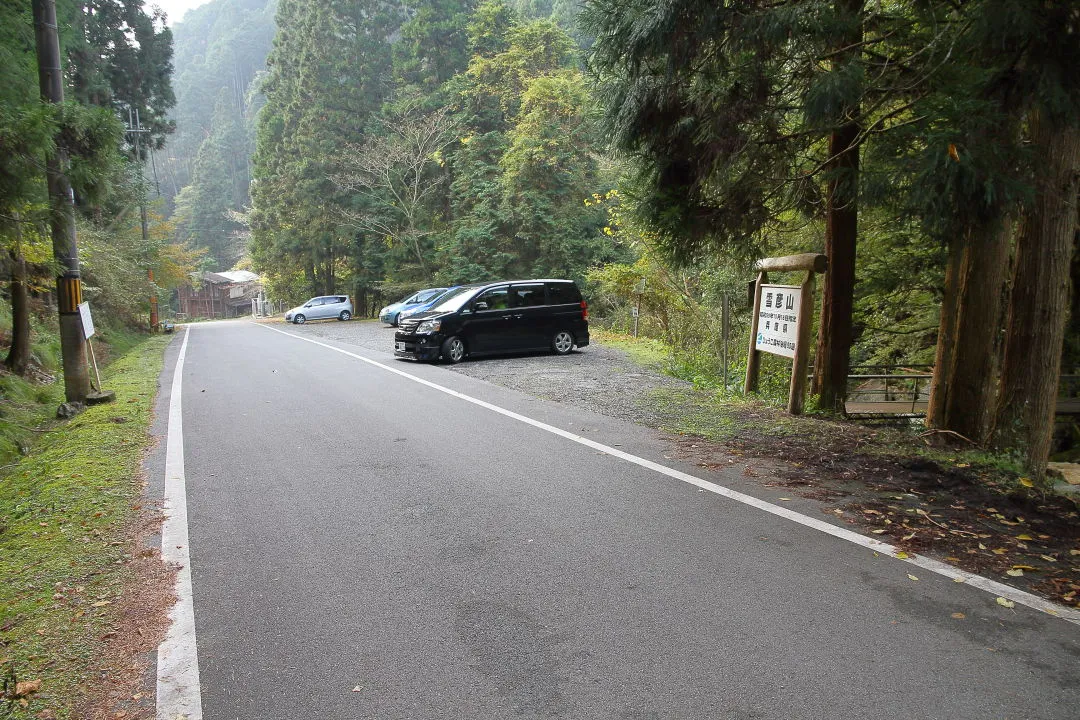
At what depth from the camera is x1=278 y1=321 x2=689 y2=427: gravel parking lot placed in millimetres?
10391

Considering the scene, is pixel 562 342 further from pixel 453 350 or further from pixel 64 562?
pixel 64 562

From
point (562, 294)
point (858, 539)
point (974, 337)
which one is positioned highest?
point (562, 294)

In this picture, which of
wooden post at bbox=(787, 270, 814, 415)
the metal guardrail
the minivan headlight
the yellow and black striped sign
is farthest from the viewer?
the minivan headlight

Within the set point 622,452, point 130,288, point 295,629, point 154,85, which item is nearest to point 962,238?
point 622,452

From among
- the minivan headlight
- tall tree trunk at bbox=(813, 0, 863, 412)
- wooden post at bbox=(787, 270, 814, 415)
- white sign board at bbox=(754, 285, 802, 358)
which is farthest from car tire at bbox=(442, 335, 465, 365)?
wooden post at bbox=(787, 270, 814, 415)

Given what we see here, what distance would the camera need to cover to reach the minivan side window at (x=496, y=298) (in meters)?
16.5

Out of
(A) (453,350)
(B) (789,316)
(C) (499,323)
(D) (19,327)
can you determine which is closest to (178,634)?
(B) (789,316)

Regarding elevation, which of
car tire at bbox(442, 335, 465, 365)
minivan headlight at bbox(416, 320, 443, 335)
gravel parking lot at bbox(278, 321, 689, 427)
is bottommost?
gravel parking lot at bbox(278, 321, 689, 427)

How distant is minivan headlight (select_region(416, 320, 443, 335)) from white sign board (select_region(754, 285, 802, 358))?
7817 mm

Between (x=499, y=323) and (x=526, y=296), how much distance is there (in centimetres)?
96

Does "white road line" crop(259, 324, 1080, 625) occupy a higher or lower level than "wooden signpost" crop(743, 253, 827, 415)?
lower

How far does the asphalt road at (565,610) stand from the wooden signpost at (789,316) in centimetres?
358

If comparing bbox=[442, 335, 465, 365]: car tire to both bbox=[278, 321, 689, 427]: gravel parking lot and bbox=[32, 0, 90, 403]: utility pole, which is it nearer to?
bbox=[278, 321, 689, 427]: gravel parking lot

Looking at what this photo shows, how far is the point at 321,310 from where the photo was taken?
43.7 meters
